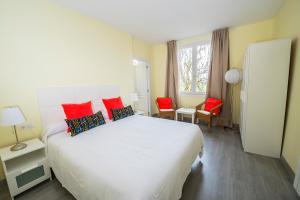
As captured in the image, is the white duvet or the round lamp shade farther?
the round lamp shade

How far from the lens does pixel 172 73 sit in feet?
14.7

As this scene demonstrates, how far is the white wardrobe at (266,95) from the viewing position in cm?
210

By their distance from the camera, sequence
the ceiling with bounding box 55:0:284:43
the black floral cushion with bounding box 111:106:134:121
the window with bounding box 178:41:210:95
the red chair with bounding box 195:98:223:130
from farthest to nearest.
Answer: the window with bounding box 178:41:210:95 < the red chair with bounding box 195:98:223:130 < the black floral cushion with bounding box 111:106:134:121 < the ceiling with bounding box 55:0:284:43

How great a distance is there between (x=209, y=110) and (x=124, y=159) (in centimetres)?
311

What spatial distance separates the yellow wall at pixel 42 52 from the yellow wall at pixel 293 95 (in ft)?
11.2

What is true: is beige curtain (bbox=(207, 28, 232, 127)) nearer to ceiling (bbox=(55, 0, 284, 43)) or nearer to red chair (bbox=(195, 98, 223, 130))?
red chair (bbox=(195, 98, 223, 130))

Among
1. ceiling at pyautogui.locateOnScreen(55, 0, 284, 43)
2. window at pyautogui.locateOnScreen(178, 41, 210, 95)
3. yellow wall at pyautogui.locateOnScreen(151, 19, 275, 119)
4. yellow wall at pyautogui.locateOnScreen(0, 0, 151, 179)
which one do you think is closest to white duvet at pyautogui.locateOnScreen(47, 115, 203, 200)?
yellow wall at pyautogui.locateOnScreen(0, 0, 151, 179)

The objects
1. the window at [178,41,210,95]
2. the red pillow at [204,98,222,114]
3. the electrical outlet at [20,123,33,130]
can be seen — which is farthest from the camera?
the window at [178,41,210,95]

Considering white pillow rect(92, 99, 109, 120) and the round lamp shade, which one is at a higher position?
the round lamp shade

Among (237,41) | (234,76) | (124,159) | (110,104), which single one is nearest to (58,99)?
(110,104)

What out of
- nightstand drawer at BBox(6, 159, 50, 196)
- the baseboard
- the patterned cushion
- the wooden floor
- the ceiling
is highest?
the ceiling

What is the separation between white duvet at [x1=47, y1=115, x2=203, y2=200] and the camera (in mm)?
1053

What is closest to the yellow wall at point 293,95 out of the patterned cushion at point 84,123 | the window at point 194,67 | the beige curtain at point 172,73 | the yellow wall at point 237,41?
the yellow wall at point 237,41

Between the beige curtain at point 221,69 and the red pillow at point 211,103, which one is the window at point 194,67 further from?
the red pillow at point 211,103
